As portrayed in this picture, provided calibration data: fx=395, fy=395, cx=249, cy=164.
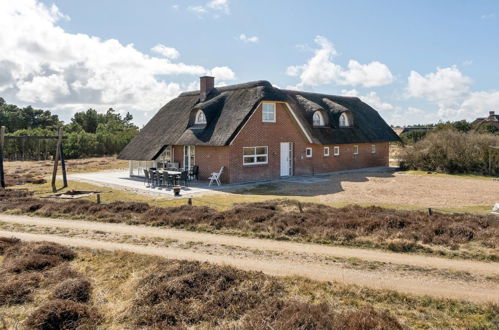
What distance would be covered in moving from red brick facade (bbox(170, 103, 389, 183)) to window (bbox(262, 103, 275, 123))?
0.26 meters

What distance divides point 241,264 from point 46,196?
45.0 ft

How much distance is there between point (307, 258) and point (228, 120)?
14675mm

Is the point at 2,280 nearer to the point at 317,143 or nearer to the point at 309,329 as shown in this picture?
the point at 309,329

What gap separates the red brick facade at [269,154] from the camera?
22.3 m

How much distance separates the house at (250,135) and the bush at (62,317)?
1490 centimetres

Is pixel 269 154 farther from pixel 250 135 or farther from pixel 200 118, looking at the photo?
pixel 200 118

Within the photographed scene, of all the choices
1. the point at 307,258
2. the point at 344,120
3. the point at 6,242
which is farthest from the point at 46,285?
the point at 344,120

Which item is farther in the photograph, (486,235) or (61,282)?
(486,235)

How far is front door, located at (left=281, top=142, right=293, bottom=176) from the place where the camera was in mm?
25266

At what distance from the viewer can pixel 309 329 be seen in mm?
6012

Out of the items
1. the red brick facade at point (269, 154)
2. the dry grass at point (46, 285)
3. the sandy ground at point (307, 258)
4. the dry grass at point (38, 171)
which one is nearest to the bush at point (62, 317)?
the dry grass at point (46, 285)

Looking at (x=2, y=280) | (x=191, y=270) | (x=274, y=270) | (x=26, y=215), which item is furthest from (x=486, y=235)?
(x=26, y=215)

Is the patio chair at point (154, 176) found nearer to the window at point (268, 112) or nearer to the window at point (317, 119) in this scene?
the window at point (268, 112)

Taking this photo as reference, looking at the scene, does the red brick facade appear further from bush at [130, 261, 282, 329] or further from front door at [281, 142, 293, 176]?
bush at [130, 261, 282, 329]
